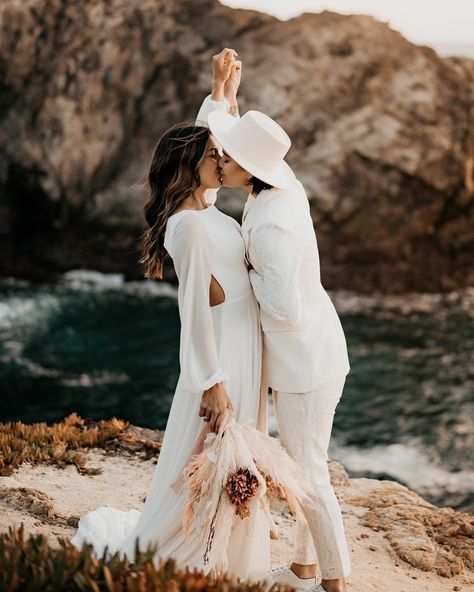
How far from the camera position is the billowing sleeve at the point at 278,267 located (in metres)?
3.65

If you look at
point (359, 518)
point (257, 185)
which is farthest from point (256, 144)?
point (359, 518)

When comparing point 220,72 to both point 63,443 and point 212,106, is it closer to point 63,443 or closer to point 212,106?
point 212,106

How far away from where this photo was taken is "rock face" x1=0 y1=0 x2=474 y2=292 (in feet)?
66.7

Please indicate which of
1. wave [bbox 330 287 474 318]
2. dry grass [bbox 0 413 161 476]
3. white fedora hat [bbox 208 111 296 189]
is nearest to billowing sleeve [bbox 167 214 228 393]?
white fedora hat [bbox 208 111 296 189]

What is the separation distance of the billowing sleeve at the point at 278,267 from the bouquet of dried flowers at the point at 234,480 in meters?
0.59

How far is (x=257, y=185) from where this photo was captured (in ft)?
12.9

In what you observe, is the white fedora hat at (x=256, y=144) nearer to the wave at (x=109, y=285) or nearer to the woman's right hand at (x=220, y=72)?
the woman's right hand at (x=220, y=72)

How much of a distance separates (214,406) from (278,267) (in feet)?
2.40

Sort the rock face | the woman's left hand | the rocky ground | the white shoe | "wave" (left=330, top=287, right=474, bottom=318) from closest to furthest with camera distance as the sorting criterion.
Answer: the white shoe → the woman's left hand → the rocky ground → "wave" (left=330, top=287, right=474, bottom=318) → the rock face

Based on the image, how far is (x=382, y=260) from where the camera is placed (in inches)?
801

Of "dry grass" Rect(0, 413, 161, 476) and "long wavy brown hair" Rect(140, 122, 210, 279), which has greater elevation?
"long wavy brown hair" Rect(140, 122, 210, 279)

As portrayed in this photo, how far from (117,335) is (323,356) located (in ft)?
39.6

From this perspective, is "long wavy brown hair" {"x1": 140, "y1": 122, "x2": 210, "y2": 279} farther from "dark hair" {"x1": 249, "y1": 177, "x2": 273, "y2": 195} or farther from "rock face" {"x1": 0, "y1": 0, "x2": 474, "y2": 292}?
"rock face" {"x1": 0, "y1": 0, "x2": 474, "y2": 292}

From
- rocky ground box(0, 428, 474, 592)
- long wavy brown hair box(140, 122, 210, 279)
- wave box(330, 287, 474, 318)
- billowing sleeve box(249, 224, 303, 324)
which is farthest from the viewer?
wave box(330, 287, 474, 318)
